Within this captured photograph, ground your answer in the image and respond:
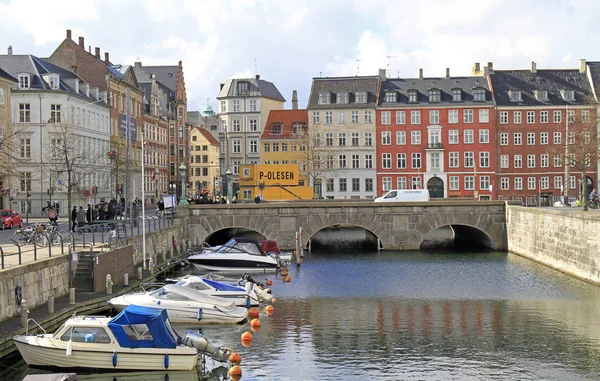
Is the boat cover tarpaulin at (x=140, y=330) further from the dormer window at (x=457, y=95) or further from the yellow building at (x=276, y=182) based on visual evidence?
the dormer window at (x=457, y=95)

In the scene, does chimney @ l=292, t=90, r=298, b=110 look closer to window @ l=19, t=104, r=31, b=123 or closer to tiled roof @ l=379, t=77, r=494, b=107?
tiled roof @ l=379, t=77, r=494, b=107

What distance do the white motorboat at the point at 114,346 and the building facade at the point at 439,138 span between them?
75.9m

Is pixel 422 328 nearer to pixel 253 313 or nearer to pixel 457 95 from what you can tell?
pixel 253 313

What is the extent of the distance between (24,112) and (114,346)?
53.5 meters

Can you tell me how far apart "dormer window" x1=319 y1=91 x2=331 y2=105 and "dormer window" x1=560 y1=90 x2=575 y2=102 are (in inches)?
1143

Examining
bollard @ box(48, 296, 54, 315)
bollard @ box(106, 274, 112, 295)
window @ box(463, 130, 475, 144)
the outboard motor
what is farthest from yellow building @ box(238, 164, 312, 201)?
the outboard motor

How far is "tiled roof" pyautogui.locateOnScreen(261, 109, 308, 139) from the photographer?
106m

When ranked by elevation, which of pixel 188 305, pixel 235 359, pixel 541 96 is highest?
pixel 541 96

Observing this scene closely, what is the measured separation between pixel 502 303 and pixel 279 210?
27592mm

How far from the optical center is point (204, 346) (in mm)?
25984

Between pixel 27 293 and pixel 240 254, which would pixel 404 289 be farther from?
pixel 27 293

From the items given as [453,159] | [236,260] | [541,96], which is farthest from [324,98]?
[236,260]

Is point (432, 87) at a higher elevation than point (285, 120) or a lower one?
higher

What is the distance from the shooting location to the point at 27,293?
2992 centimetres
